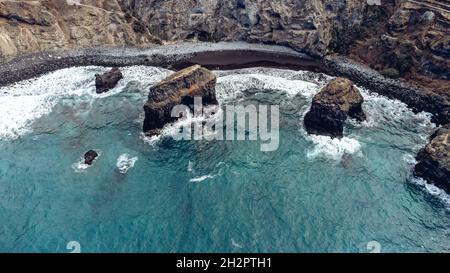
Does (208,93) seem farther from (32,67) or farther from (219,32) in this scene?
(32,67)

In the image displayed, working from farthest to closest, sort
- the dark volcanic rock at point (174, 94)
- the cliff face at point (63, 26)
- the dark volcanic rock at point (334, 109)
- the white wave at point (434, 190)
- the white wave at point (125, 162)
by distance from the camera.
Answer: the cliff face at point (63, 26), the dark volcanic rock at point (174, 94), the dark volcanic rock at point (334, 109), the white wave at point (125, 162), the white wave at point (434, 190)

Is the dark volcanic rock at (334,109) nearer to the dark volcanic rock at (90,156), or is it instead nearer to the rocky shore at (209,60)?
the rocky shore at (209,60)

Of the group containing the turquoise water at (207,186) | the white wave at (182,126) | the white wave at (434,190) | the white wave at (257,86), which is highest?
the white wave at (257,86)

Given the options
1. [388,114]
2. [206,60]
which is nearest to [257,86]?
[206,60]

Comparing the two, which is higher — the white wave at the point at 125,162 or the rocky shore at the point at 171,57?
the rocky shore at the point at 171,57

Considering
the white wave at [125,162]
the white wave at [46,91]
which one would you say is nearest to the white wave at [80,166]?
the white wave at [125,162]

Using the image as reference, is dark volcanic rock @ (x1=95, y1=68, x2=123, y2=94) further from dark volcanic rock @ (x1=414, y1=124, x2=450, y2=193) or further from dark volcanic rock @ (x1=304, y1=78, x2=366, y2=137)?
dark volcanic rock @ (x1=414, y1=124, x2=450, y2=193)
